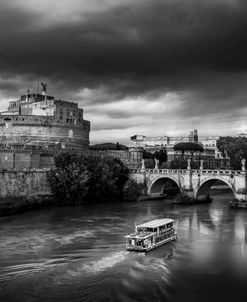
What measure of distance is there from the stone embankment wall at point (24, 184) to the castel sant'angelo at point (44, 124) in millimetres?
12305

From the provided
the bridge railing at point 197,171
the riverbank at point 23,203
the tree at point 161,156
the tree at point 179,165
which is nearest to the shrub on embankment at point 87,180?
the riverbank at point 23,203

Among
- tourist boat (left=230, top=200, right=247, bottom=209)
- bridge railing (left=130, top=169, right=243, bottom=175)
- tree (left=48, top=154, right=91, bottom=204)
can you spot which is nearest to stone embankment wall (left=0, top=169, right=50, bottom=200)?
tree (left=48, top=154, right=91, bottom=204)

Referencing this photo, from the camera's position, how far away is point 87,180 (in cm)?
3591

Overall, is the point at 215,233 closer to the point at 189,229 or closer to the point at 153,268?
the point at 189,229

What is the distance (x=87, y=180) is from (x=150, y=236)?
53.6 ft

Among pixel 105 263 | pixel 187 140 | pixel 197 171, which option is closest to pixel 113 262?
pixel 105 263

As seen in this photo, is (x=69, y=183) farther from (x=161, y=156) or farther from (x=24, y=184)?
(x=161, y=156)

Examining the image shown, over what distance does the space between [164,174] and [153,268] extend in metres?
24.4

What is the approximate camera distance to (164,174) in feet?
136

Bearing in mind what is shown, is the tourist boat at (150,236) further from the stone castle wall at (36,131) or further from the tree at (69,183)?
the stone castle wall at (36,131)

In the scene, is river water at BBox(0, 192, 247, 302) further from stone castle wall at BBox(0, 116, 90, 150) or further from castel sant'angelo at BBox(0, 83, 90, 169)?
stone castle wall at BBox(0, 116, 90, 150)

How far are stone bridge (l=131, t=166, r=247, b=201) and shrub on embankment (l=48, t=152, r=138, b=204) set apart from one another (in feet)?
5.57

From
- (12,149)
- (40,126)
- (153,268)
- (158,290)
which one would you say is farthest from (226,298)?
(40,126)

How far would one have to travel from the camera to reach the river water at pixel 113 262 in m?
14.5
